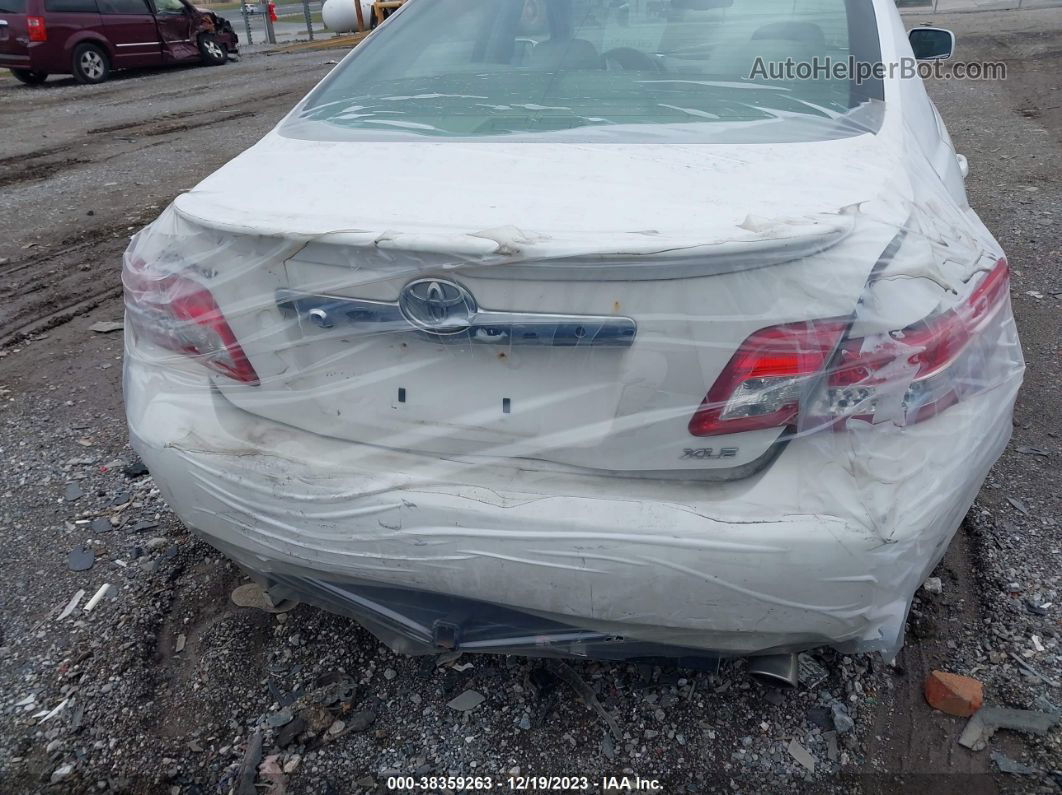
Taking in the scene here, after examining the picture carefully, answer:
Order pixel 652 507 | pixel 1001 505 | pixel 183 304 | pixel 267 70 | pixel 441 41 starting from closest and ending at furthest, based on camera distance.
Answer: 1. pixel 652 507
2. pixel 183 304
3. pixel 1001 505
4. pixel 441 41
5. pixel 267 70

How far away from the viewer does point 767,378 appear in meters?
1.42

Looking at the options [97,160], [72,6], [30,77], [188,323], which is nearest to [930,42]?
[188,323]

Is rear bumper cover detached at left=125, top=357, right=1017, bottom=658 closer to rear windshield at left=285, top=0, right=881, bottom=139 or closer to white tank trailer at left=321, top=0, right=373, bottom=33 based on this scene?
rear windshield at left=285, top=0, right=881, bottom=139

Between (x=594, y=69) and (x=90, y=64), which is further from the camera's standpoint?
(x=90, y=64)

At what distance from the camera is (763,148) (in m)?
1.82

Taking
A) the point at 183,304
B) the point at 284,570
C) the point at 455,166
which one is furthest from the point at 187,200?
the point at 284,570

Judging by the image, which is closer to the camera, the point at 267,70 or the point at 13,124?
the point at 13,124

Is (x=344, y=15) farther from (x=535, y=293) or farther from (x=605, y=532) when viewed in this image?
(x=605, y=532)

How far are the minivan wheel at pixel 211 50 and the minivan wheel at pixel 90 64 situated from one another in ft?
6.60

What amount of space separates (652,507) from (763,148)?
2.90ft

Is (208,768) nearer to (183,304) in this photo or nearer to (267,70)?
(183,304)

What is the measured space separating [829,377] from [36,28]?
14.3 m

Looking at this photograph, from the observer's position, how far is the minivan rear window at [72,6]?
39.9ft

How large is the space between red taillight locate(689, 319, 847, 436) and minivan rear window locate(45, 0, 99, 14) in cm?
1419
